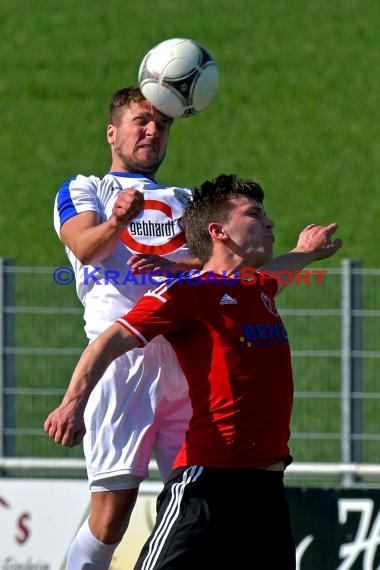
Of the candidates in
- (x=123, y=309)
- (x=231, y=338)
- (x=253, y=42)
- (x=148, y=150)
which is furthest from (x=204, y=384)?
(x=253, y=42)

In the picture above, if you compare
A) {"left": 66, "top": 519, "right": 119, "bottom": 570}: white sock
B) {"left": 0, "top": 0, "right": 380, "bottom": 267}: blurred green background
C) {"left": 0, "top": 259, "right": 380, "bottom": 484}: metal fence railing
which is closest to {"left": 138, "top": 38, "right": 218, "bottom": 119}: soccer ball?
{"left": 66, "top": 519, "right": 119, "bottom": 570}: white sock

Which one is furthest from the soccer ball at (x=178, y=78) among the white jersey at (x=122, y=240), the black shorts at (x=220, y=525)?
the black shorts at (x=220, y=525)

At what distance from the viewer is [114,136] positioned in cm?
527

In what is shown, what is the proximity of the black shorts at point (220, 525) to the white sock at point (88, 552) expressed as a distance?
86cm

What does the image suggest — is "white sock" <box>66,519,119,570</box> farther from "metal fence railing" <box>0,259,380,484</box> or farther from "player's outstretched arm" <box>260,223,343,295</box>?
"metal fence railing" <box>0,259,380,484</box>

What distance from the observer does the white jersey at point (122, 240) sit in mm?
5078

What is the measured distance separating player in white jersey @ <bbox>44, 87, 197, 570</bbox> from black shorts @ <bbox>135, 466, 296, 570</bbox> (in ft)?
2.49

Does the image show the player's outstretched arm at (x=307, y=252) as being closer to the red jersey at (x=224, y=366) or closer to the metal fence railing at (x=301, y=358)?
the red jersey at (x=224, y=366)

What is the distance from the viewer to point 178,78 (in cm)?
525

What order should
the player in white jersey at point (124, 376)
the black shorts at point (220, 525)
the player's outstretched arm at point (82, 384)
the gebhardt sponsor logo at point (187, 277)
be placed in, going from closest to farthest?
1. the player's outstretched arm at point (82, 384)
2. the black shorts at point (220, 525)
3. the gebhardt sponsor logo at point (187, 277)
4. the player in white jersey at point (124, 376)

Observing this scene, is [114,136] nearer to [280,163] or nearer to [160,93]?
[160,93]

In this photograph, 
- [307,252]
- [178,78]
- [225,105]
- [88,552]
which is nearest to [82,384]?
[88,552]

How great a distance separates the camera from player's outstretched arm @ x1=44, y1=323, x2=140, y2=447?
400 centimetres

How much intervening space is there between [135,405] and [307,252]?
96 cm
